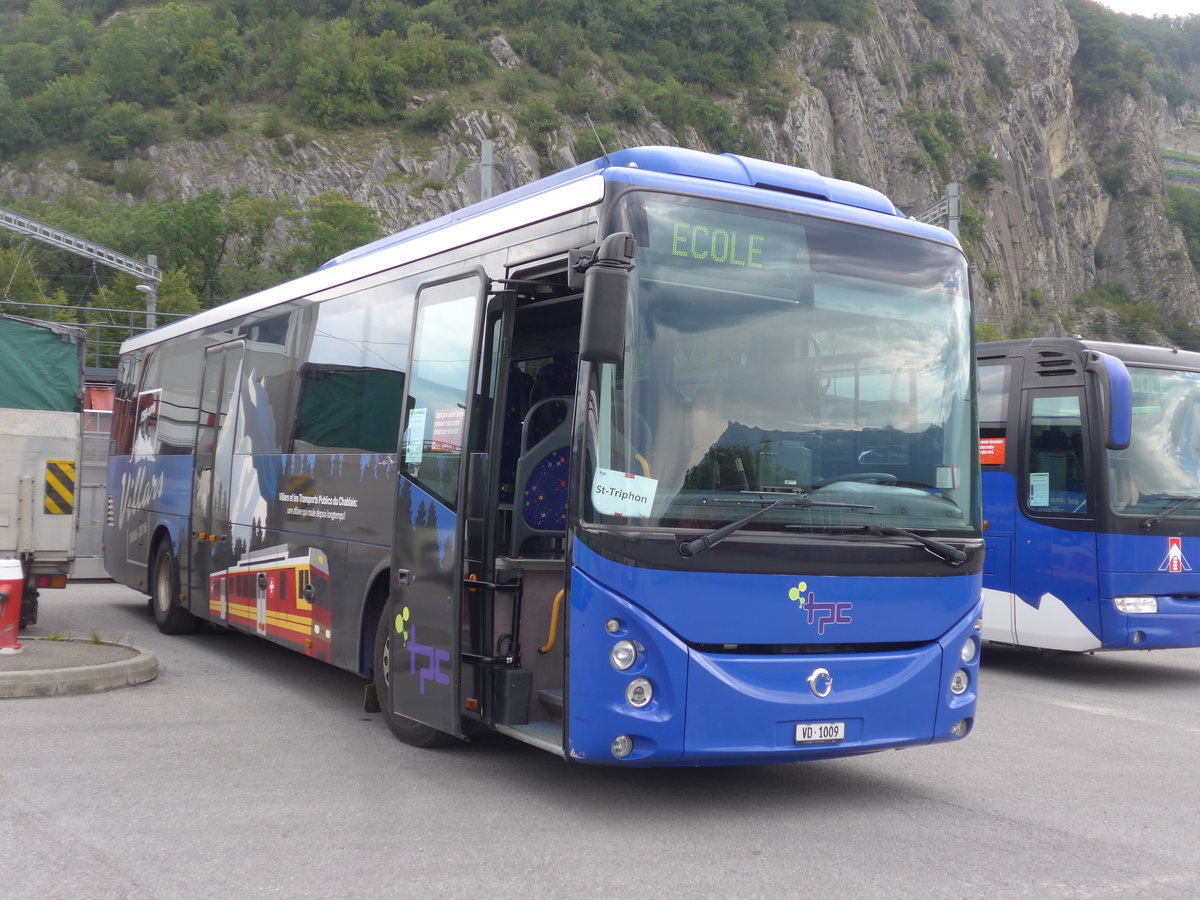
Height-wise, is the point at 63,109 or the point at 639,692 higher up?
the point at 63,109

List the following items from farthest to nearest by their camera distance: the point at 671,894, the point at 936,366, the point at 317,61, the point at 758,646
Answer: the point at 317,61 < the point at 936,366 < the point at 758,646 < the point at 671,894

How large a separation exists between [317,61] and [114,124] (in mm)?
15856

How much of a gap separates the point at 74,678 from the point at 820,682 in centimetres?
589

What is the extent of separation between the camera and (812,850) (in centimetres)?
556

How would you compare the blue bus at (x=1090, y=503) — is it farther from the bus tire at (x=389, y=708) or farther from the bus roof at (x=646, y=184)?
the bus tire at (x=389, y=708)

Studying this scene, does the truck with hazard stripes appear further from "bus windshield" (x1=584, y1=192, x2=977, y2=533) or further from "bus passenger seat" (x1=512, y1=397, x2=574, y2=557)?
"bus windshield" (x1=584, y1=192, x2=977, y2=533)

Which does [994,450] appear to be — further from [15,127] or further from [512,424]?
[15,127]

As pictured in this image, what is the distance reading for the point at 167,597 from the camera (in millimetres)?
12578

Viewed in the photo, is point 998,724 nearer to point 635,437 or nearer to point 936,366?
point 936,366

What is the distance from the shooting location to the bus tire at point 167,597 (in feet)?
40.6

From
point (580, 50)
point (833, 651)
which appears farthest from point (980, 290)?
point (833, 651)

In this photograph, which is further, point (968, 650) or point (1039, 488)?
point (1039, 488)

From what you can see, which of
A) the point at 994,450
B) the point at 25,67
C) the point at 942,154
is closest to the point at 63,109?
the point at 25,67

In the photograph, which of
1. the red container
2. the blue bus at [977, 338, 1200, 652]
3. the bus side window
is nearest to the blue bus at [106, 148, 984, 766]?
the red container
